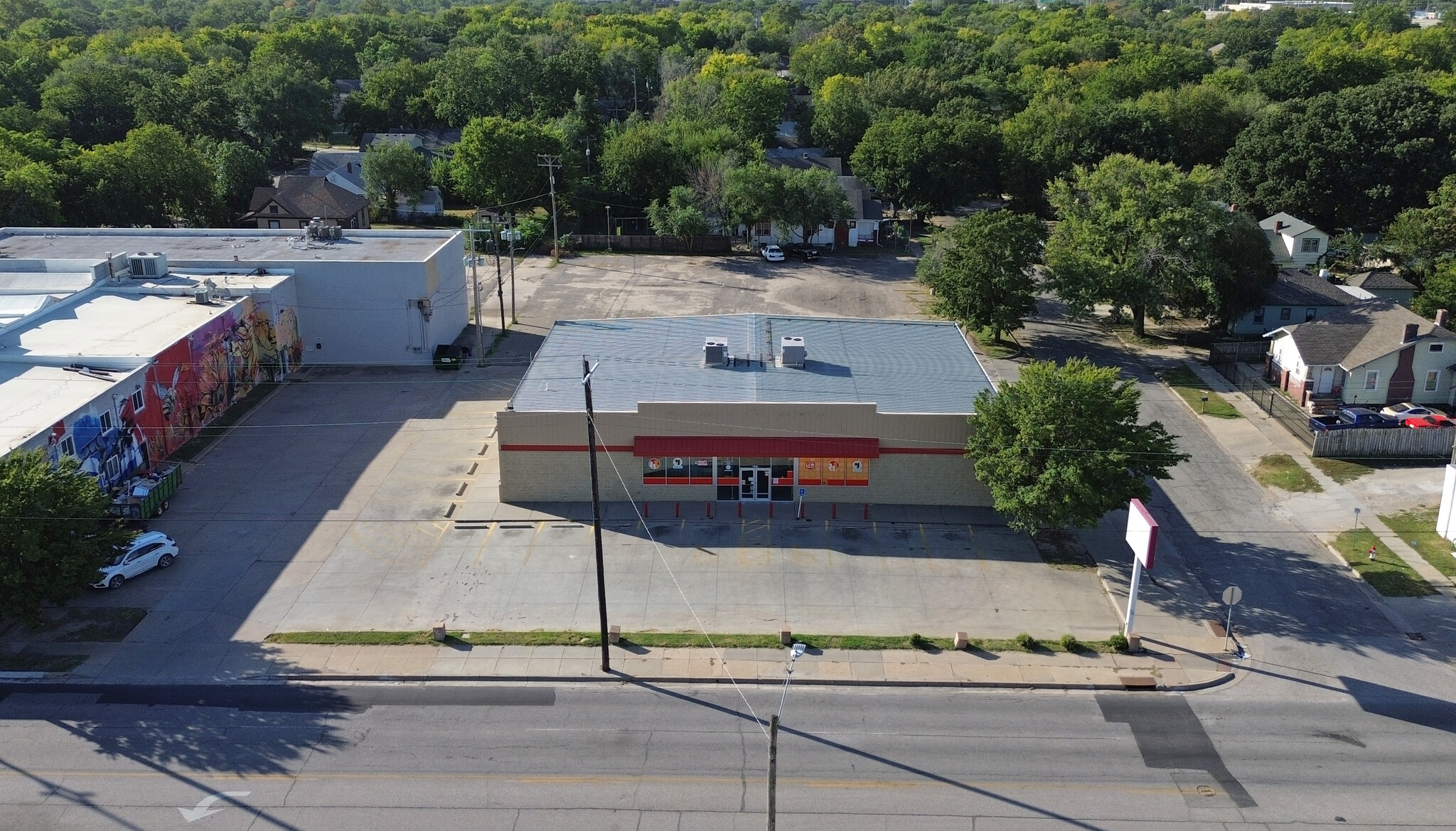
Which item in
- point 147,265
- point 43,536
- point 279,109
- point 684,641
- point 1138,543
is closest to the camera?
point 43,536

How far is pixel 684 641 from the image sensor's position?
30531mm

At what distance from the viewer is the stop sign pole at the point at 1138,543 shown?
29.6 metres

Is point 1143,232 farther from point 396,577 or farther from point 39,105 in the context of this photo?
point 39,105

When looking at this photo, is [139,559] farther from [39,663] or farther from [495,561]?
[495,561]

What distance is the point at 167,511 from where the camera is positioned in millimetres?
38125

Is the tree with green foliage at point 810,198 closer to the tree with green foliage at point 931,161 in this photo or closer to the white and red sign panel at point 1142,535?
the tree with green foliage at point 931,161

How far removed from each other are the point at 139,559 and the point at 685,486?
17.8m


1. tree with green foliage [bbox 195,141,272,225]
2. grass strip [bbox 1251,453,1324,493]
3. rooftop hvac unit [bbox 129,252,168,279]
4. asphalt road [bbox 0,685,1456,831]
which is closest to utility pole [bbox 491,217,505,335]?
rooftop hvac unit [bbox 129,252,168,279]

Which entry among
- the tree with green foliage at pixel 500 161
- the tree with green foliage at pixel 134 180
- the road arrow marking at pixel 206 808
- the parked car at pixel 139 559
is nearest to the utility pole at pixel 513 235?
the tree with green foliage at pixel 500 161

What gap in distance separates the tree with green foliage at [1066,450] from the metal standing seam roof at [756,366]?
2.38m

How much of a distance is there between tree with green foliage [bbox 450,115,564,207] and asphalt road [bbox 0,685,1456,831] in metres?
62.1

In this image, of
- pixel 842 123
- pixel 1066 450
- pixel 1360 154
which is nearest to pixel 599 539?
pixel 1066 450

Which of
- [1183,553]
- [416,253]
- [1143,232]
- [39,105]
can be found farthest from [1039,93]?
[39,105]

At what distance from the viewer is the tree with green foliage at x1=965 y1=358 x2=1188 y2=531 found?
33.9 m
